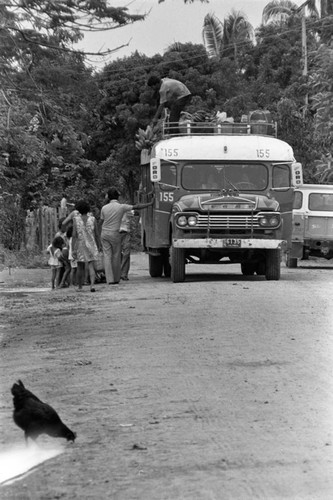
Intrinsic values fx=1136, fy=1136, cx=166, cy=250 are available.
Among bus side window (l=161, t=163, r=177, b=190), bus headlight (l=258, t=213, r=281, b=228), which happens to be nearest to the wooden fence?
bus side window (l=161, t=163, r=177, b=190)

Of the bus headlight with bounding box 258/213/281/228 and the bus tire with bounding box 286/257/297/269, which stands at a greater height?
the bus headlight with bounding box 258/213/281/228

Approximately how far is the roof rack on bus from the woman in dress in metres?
2.68

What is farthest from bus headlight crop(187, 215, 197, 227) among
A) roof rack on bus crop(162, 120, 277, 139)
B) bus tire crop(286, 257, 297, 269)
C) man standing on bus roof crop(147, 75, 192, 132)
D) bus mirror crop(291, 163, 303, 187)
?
bus tire crop(286, 257, 297, 269)

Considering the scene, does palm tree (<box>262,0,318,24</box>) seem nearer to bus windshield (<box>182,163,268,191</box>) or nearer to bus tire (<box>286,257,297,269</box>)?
bus tire (<box>286,257,297,269</box>)

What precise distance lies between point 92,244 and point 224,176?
277cm

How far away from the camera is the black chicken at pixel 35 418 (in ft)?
21.8

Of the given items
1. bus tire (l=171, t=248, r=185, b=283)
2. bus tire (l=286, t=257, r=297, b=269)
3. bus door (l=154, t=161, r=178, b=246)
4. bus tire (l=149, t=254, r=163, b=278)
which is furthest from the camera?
bus tire (l=286, t=257, r=297, b=269)

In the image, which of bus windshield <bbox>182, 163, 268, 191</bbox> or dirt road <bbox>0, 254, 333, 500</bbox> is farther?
bus windshield <bbox>182, 163, 268, 191</bbox>

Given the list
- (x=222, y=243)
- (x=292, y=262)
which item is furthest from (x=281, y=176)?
(x=292, y=262)

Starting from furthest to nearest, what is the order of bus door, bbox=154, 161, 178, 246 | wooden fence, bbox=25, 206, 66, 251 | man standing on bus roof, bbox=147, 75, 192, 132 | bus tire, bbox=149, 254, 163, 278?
1. wooden fence, bbox=25, 206, 66, 251
2. bus tire, bbox=149, 254, 163, 278
3. man standing on bus roof, bbox=147, 75, 192, 132
4. bus door, bbox=154, 161, 178, 246

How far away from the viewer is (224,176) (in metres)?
20.4

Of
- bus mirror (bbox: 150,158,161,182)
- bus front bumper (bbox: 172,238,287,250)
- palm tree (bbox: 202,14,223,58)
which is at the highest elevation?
palm tree (bbox: 202,14,223,58)

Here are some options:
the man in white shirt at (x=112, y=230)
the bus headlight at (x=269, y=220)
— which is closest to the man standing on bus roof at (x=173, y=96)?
the man in white shirt at (x=112, y=230)

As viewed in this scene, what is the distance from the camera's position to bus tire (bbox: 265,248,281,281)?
66.3ft
